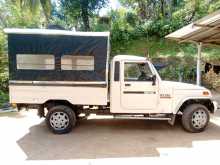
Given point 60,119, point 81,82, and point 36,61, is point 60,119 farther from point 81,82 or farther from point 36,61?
point 36,61

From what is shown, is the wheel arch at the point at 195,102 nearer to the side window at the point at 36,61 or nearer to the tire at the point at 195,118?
the tire at the point at 195,118

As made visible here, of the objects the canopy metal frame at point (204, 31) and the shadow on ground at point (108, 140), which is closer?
the shadow on ground at point (108, 140)

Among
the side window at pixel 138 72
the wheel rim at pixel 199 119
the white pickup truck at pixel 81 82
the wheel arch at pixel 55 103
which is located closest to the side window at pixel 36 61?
the white pickup truck at pixel 81 82

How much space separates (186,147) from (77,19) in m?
18.9

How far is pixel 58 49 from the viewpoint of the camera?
6395mm

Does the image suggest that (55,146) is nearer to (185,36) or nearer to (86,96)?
(86,96)

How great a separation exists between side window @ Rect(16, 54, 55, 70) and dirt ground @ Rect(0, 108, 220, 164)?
1701mm

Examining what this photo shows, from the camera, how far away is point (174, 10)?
2439cm

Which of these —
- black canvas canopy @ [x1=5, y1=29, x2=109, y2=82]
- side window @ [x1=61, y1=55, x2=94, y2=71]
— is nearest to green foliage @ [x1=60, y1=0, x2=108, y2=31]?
black canvas canopy @ [x1=5, y1=29, x2=109, y2=82]

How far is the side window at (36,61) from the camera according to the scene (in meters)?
6.39

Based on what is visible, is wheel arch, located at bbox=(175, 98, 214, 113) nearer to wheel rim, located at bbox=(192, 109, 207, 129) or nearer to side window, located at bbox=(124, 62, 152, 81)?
wheel rim, located at bbox=(192, 109, 207, 129)

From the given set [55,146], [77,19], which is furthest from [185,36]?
[77,19]

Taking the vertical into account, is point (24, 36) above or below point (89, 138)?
above

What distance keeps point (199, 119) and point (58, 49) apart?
13.0 ft
